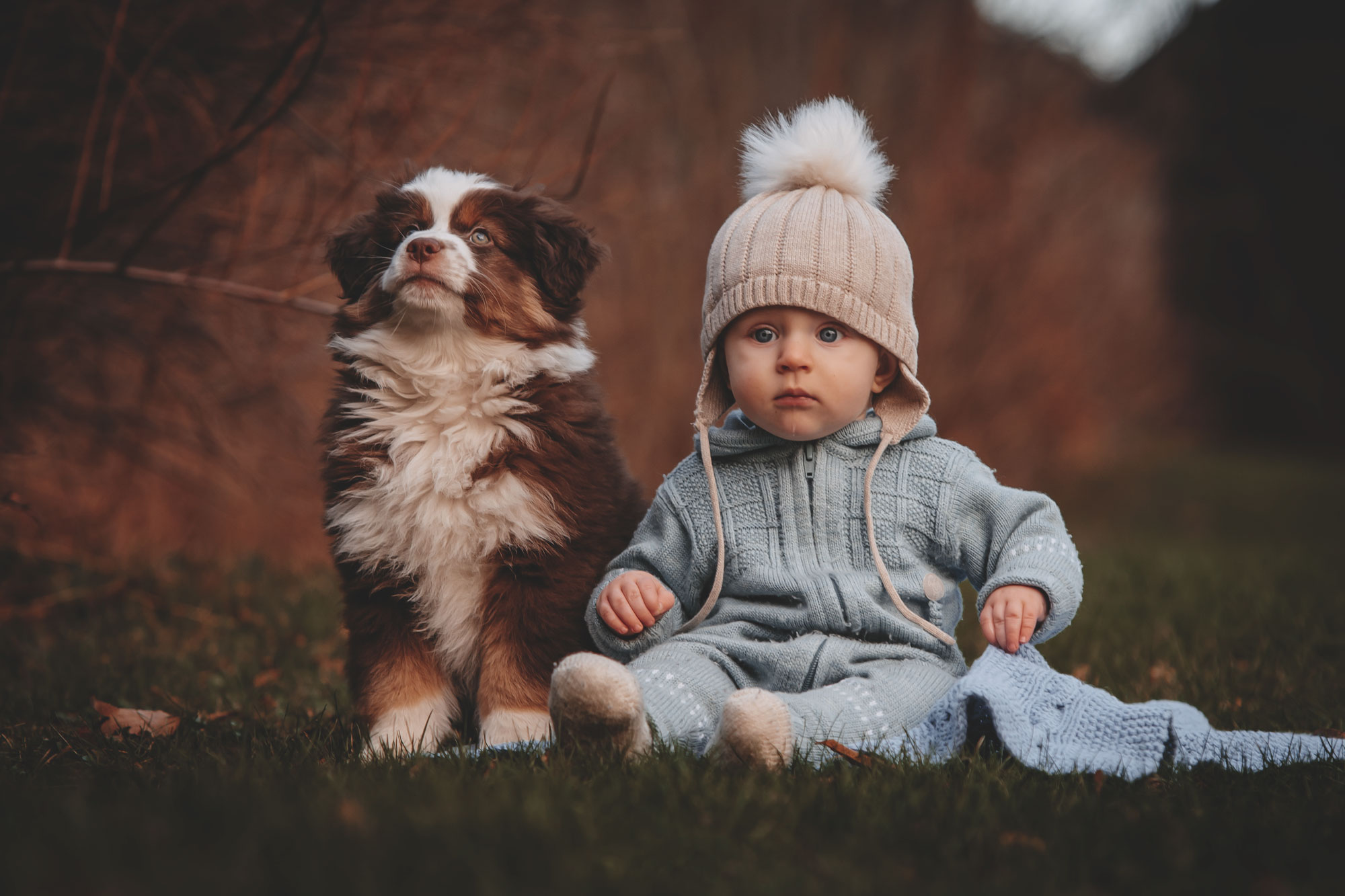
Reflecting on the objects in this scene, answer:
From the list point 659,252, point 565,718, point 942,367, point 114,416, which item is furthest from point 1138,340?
point 565,718

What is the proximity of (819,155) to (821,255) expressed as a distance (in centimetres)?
34

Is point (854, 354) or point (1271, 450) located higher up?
point (1271, 450)

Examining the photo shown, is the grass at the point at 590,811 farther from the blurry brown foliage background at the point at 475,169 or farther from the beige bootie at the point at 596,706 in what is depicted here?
the blurry brown foliage background at the point at 475,169

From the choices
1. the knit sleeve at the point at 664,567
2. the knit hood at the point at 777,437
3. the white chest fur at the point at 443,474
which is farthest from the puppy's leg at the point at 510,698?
the knit hood at the point at 777,437

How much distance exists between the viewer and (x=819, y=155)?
3115mm

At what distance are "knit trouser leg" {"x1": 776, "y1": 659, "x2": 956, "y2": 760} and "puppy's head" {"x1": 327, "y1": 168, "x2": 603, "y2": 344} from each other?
1.30m

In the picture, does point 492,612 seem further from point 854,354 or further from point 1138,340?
point 1138,340

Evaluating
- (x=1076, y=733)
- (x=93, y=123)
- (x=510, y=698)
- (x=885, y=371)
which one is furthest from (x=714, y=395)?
(x=93, y=123)

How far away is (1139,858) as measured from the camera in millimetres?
2014

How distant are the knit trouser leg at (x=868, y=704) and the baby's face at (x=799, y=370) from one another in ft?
2.20

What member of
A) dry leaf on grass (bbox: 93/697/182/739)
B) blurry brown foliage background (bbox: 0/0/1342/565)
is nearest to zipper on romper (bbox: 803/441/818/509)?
blurry brown foliage background (bbox: 0/0/1342/565)

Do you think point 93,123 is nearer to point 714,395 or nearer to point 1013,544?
point 714,395

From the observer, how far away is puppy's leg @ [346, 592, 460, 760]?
2.94 metres

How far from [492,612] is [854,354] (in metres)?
1.20
